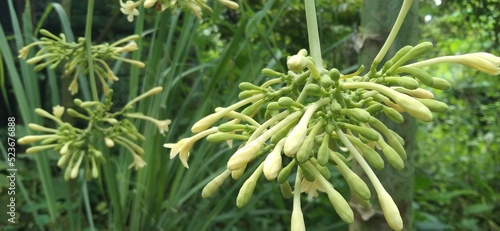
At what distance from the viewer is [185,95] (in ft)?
6.92

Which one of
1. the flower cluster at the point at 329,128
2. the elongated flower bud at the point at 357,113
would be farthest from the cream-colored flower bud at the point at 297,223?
the elongated flower bud at the point at 357,113

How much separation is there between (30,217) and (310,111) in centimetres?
152

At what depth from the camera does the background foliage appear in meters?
1.41

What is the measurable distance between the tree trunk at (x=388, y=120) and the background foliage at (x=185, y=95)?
0.41m

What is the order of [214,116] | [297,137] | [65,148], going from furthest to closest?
[65,148] → [214,116] → [297,137]

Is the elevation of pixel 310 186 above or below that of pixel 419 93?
below

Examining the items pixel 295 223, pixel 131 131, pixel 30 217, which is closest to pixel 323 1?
pixel 131 131

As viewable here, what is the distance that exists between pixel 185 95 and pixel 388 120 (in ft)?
4.26

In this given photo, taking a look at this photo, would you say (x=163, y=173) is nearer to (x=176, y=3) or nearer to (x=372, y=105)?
(x=176, y=3)

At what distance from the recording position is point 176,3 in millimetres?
994

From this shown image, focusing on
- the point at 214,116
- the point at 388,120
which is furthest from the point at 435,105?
the point at 388,120

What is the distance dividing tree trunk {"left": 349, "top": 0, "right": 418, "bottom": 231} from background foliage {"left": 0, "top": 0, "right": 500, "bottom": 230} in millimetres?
411

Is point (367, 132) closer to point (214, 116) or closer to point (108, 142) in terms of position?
point (214, 116)

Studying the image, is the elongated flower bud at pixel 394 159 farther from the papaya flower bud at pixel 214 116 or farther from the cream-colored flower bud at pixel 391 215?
the papaya flower bud at pixel 214 116
